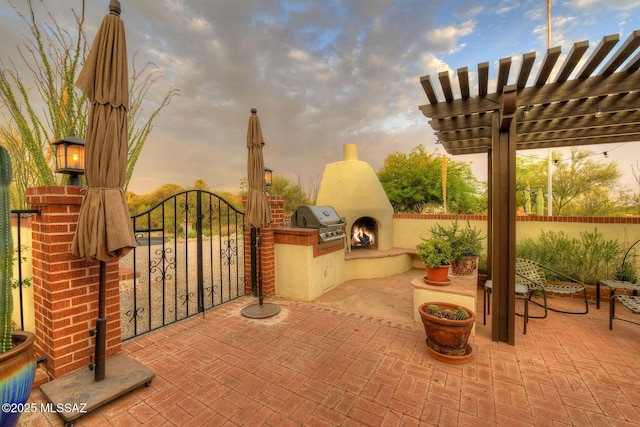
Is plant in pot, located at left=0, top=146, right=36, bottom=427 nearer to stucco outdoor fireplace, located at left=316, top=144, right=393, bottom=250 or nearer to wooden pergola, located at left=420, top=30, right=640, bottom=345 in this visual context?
wooden pergola, located at left=420, top=30, right=640, bottom=345

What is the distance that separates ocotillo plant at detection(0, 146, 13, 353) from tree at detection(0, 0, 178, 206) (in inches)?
139

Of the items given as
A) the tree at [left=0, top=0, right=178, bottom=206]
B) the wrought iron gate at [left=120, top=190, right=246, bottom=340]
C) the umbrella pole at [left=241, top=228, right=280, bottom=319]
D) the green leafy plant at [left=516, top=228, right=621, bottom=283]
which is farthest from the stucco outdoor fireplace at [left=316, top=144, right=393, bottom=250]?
the tree at [left=0, top=0, right=178, bottom=206]

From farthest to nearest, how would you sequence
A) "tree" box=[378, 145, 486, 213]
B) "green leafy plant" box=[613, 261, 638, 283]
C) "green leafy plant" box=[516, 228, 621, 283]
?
"tree" box=[378, 145, 486, 213], "green leafy plant" box=[516, 228, 621, 283], "green leafy plant" box=[613, 261, 638, 283]

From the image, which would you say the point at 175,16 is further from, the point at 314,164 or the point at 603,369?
the point at 603,369

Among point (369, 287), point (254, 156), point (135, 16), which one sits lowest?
point (369, 287)

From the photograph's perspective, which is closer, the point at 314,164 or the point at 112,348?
the point at 112,348

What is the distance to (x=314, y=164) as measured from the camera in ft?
44.1

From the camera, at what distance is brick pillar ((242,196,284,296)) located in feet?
15.2

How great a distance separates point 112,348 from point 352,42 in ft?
29.5

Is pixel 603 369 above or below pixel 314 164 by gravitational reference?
below

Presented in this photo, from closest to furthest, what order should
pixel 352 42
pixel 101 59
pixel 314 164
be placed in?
pixel 101 59 → pixel 352 42 → pixel 314 164

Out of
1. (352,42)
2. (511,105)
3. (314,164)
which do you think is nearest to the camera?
(511,105)

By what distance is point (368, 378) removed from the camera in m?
2.38

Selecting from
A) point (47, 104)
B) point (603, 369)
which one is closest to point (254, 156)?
point (47, 104)
